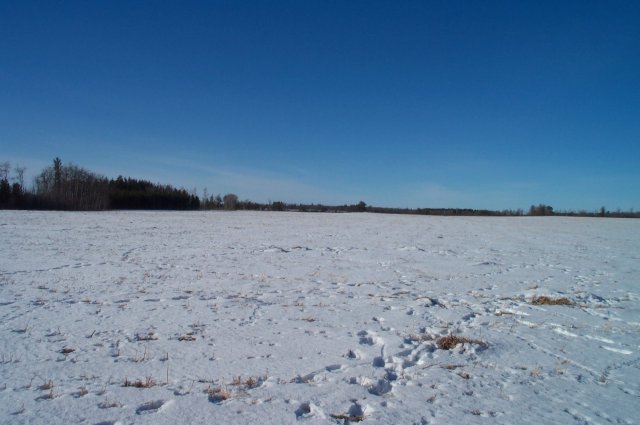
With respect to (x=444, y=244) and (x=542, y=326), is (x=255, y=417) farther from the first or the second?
(x=444, y=244)

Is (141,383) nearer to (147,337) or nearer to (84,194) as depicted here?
(147,337)

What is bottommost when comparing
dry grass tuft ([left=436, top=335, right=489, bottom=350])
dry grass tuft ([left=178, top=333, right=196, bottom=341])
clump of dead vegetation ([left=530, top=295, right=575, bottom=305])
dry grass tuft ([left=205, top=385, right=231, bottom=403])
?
dry grass tuft ([left=178, top=333, right=196, bottom=341])

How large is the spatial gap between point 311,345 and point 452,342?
227 cm

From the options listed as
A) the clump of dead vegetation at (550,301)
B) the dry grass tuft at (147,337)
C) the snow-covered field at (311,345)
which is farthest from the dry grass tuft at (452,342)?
the dry grass tuft at (147,337)

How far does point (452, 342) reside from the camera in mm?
5914

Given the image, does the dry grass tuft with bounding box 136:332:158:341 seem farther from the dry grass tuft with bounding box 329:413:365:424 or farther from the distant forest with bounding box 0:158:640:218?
the distant forest with bounding box 0:158:640:218

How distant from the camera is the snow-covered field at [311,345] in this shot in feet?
13.0

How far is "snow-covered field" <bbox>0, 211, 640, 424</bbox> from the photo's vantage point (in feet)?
13.0

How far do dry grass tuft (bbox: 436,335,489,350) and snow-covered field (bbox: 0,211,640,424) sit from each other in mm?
62

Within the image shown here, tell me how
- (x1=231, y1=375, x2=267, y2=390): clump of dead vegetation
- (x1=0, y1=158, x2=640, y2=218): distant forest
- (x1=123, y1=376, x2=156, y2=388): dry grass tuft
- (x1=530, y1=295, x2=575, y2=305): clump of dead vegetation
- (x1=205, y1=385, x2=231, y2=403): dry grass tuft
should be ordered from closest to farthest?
1. (x1=205, y1=385, x2=231, y2=403): dry grass tuft
2. (x1=123, y1=376, x2=156, y2=388): dry grass tuft
3. (x1=231, y1=375, x2=267, y2=390): clump of dead vegetation
4. (x1=530, y1=295, x2=575, y2=305): clump of dead vegetation
5. (x1=0, y1=158, x2=640, y2=218): distant forest

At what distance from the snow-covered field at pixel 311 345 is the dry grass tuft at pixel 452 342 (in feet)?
0.20

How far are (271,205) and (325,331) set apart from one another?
8726 centimetres

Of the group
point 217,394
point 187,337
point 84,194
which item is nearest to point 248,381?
point 217,394

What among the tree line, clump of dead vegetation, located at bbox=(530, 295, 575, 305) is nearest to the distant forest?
the tree line
